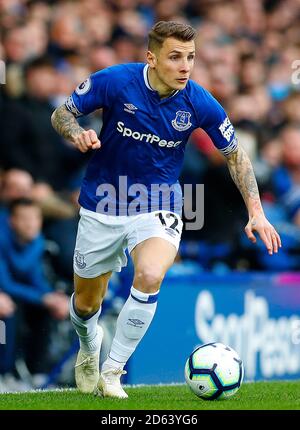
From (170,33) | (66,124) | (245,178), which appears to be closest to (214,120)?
(245,178)

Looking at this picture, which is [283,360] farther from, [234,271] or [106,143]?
[106,143]

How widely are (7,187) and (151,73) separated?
2.97 m

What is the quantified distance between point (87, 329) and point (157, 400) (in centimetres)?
90

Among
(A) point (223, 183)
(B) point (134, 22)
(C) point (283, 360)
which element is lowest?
(C) point (283, 360)

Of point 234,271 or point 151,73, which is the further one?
point 234,271

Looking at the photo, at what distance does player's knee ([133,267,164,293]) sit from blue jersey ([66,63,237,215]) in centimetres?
58

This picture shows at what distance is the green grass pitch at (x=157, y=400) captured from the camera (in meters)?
6.57

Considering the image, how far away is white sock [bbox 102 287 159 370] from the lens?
269 inches

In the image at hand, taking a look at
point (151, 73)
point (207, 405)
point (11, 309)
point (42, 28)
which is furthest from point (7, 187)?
point (207, 405)

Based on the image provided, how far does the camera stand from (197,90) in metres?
7.23

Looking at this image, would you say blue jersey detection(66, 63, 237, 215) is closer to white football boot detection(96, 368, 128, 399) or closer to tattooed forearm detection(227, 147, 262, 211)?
tattooed forearm detection(227, 147, 262, 211)

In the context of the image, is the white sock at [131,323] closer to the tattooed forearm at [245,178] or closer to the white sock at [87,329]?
the white sock at [87,329]

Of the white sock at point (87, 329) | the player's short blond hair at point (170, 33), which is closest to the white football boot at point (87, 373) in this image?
the white sock at point (87, 329)

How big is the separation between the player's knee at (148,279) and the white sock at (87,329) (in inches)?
36.9
